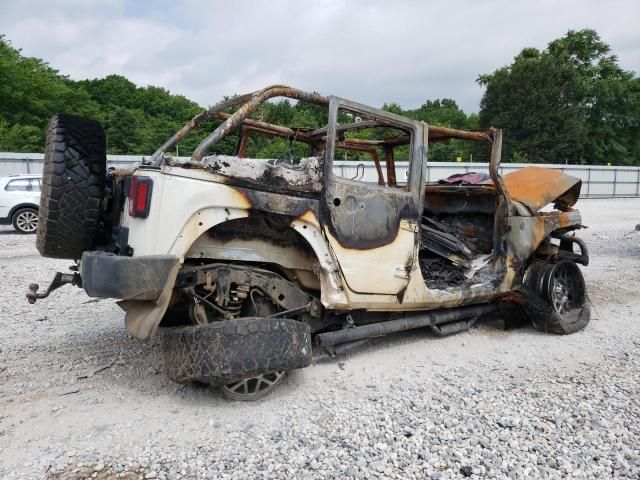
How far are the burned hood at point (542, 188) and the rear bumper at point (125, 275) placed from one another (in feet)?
12.2

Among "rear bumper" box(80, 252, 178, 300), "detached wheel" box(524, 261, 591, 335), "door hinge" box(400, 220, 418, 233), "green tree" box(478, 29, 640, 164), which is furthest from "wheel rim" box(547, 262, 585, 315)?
"green tree" box(478, 29, 640, 164)

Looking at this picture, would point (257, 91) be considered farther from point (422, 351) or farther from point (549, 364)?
point (549, 364)

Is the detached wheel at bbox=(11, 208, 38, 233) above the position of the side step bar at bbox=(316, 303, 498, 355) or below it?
above

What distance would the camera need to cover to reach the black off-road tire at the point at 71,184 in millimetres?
3227

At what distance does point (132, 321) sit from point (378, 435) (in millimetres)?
1630

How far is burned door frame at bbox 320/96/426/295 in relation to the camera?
145 inches

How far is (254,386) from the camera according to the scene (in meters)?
3.50

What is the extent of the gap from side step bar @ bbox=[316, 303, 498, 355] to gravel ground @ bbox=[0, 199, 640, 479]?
211 millimetres

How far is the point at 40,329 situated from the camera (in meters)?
4.81

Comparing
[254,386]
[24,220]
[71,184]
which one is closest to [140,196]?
[71,184]

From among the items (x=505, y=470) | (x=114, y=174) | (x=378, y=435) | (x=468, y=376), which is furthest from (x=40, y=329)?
(x=505, y=470)

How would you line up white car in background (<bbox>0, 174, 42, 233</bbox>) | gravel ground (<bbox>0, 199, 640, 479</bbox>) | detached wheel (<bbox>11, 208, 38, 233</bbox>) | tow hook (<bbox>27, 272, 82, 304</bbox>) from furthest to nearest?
1. detached wheel (<bbox>11, 208, 38, 233</bbox>)
2. white car in background (<bbox>0, 174, 42, 233</bbox>)
3. tow hook (<bbox>27, 272, 82, 304</bbox>)
4. gravel ground (<bbox>0, 199, 640, 479</bbox>)

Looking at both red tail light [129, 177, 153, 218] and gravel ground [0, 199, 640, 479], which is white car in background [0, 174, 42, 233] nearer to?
gravel ground [0, 199, 640, 479]

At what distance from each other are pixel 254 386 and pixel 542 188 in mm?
3690
